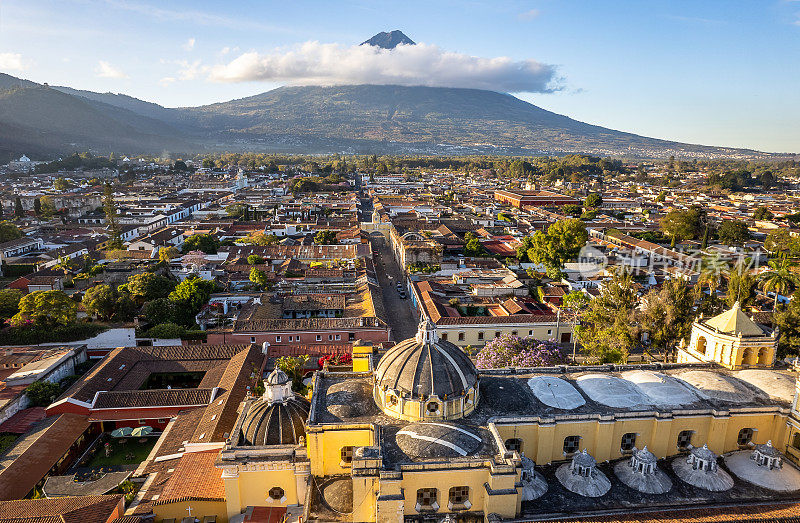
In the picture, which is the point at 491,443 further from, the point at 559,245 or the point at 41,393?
the point at 559,245

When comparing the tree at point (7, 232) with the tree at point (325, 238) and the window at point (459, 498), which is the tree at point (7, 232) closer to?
the tree at point (325, 238)

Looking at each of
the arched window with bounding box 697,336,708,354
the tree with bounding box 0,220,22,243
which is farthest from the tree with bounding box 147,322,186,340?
the tree with bounding box 0,220,22,243

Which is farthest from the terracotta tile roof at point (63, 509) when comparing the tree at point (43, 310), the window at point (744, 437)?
the window at point (744, 437)

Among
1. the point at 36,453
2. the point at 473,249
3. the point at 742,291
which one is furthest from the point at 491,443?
the point at 473,249

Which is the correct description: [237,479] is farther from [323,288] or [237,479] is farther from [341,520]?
[323,288]

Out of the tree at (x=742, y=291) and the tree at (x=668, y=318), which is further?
the tree at (x=742, y=291)

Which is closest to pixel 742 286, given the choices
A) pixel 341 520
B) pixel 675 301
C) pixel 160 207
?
pixel 675 301

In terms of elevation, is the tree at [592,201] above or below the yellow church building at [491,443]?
above
